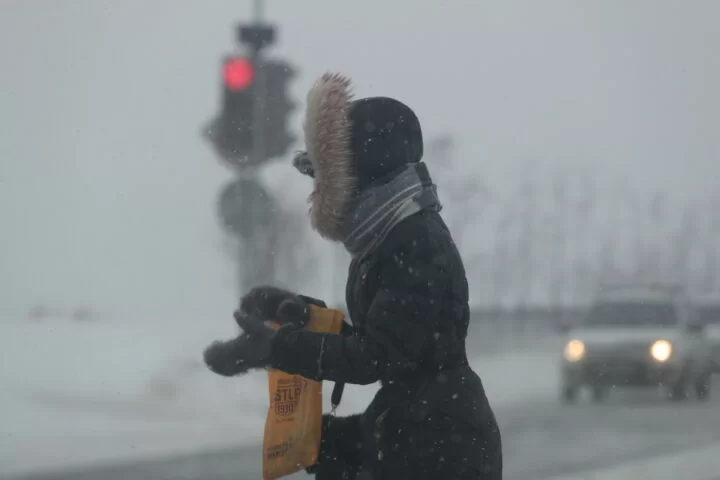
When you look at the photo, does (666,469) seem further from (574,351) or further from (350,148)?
(574,351)

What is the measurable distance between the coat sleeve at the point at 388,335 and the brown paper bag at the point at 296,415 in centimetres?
13

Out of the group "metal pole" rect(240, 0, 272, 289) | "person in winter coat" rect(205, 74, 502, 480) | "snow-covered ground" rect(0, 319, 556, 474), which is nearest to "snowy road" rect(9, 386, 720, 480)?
"snow-covered ground" rect(0, 319, 556, 474)

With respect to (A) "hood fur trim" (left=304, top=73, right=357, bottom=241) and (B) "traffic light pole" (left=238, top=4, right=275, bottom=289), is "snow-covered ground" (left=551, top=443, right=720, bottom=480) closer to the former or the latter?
(B) "traffic light pole" (left=238, top=4, right=275, bottom=289)

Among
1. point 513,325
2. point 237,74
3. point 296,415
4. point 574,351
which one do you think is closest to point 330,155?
point 296,415

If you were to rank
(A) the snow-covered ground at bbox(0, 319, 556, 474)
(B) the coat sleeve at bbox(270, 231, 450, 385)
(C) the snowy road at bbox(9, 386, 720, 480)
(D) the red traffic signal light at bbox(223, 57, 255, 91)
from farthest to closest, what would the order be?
A: 1. (A) the snow-covered ground at bbox(0, 319, 556, 474)
2. (D) the red traffic signal light at bbox(223, 57, 255, 91)
3. (C) the snowy road at bbox(9, 386, 720, 480)
4. (B) the coat sleeve at bbox(270, 231, 450, 385)

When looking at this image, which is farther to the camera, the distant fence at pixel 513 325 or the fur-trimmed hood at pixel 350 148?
the distant fence at pixel 513 325

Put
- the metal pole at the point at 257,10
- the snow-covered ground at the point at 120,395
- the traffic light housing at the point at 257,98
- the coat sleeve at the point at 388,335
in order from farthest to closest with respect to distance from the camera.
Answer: the metal pole at the point at 257,10, the snow-covered ground at the point at 120,395, the traffic light housing at the point at 257,98, the coat sleeve at the point at 388,335

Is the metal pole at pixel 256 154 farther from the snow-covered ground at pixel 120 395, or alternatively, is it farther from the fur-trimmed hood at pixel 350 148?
the fur-trimmed hood at pixel 350 148

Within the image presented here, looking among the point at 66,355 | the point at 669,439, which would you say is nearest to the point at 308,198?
the point at 669,439

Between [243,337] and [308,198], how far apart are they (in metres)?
0.31

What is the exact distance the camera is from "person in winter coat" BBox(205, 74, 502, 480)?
2.37 meters

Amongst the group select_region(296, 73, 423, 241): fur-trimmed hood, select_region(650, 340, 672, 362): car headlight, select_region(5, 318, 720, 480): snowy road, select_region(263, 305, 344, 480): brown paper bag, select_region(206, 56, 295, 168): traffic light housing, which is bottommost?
select_region(263, 305, 344, 480): brown paper bag

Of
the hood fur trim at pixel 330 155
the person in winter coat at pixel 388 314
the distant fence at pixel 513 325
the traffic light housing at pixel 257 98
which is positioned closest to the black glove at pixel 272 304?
the person in winter coat at pixel 388 314

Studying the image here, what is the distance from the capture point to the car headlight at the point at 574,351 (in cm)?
1698
